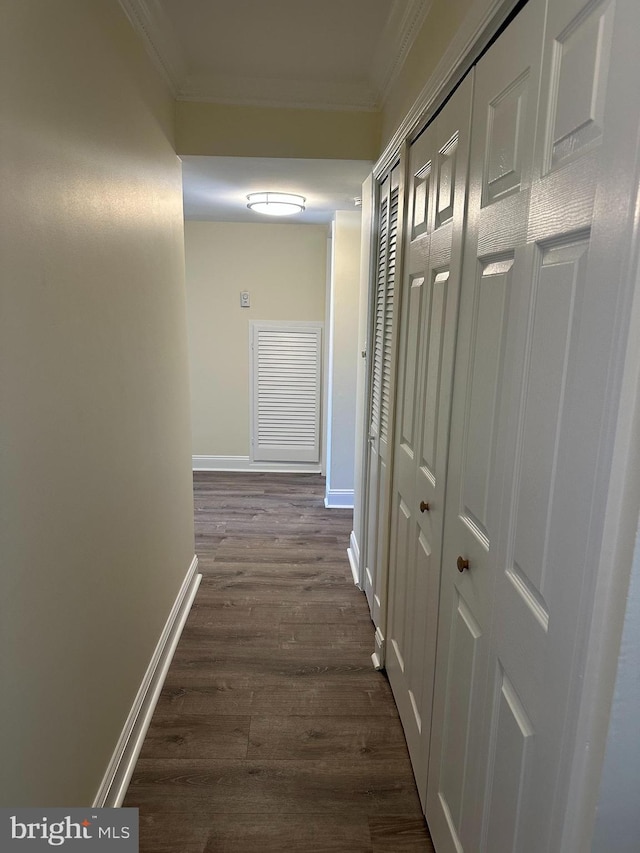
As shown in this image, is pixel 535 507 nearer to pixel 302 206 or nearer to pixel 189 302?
pixel 302 206

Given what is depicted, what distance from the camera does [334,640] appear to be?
2592mm

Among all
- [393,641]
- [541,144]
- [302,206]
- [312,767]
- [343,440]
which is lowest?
[312,767]

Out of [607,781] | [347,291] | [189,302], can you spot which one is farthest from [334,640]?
[189,302]

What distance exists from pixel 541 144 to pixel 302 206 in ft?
9.60

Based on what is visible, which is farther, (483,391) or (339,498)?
(339,498)

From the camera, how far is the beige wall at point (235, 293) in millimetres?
4902

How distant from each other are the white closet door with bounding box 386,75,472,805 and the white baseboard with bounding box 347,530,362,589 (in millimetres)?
936

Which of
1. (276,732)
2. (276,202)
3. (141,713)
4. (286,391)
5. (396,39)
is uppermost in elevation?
(396,39)

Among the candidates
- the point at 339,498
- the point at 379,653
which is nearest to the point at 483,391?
the point at 379,653

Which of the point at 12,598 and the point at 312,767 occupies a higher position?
the point at 12,598

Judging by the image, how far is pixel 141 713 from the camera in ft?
6.40

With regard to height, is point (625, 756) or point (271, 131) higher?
point (271, 131)

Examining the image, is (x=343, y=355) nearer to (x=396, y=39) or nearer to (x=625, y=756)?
(x=396, y=39)

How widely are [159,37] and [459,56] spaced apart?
→ 127cm
